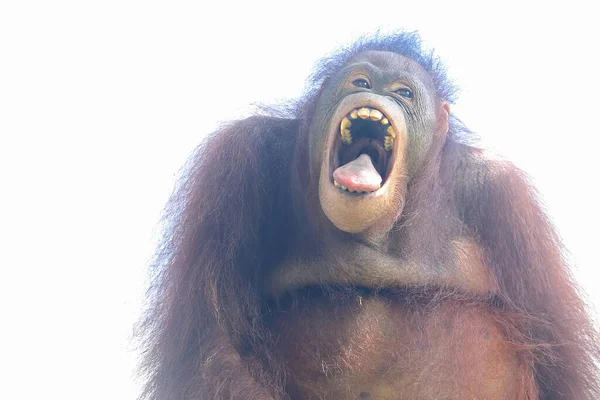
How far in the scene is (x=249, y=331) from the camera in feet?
16.0

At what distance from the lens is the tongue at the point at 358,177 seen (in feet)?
15.4

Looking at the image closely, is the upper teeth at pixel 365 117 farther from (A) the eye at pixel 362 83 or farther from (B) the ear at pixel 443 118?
(B) the ear at pixel 443 118

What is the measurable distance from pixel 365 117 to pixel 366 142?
0.22 m

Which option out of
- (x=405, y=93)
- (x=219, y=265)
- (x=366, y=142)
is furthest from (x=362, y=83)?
(x=219, y=265)

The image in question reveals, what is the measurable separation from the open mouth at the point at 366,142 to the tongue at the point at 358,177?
43 mm

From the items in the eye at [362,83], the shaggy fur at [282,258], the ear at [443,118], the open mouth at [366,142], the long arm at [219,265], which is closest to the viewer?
the long arm at [219,265]

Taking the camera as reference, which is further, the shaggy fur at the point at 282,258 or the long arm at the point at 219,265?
the shaggy fur at the point at 282,258

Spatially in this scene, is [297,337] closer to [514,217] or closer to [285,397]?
[285,397]

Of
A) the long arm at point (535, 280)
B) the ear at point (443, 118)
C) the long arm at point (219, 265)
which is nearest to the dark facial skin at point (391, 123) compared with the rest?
the ear at point (443, 118)

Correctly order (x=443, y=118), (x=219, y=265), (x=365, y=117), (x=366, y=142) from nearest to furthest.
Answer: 1. (x=219, y=265)
2. (x=365, y=117)
3. (x=366, y=142)
4. (x=443, y=118)

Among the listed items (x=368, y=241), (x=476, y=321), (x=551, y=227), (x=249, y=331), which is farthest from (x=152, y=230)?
(x=551, y=227)

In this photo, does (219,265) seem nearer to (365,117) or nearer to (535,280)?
(365,117)

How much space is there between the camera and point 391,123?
5.16 m

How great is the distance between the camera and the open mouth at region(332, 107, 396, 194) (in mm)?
5105
